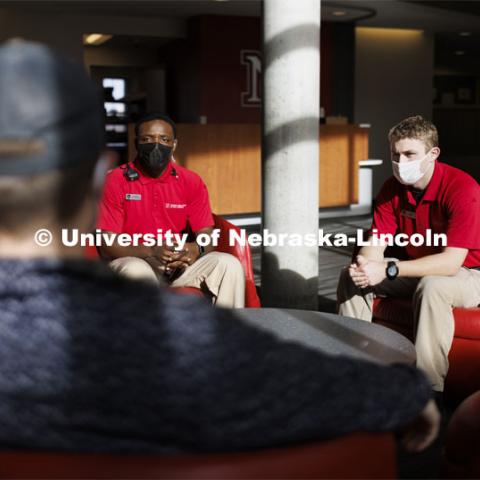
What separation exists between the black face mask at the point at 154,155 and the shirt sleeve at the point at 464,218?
59.1 inches

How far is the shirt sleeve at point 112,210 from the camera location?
3615 mm

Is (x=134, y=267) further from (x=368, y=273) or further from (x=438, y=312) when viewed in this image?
(x=438, y=312)

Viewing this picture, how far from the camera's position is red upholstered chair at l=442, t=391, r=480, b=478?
1.35m

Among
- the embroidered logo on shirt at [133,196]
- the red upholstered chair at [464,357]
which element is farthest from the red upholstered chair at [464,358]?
the embroidered logo on shirt at [133,196]

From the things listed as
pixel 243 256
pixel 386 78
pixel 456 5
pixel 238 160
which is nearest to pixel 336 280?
pixel 243 256

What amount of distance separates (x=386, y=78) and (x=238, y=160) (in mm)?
5467

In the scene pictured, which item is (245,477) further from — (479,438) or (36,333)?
(479,438)

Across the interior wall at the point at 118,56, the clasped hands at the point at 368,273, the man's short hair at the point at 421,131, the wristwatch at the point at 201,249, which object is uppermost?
the interior wall at the point at 118,56

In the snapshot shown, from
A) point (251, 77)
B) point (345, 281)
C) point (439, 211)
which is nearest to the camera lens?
point (439, 211)

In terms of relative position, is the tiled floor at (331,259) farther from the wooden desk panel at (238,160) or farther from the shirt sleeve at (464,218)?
the shirt sleeve at (464,218)

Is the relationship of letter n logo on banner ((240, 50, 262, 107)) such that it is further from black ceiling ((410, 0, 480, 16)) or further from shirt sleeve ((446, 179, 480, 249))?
shirt sleeve ((446, 179, 480, 249))

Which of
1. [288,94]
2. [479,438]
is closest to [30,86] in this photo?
[479,438]

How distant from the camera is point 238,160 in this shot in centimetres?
931

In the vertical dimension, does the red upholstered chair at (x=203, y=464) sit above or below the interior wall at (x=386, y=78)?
below
